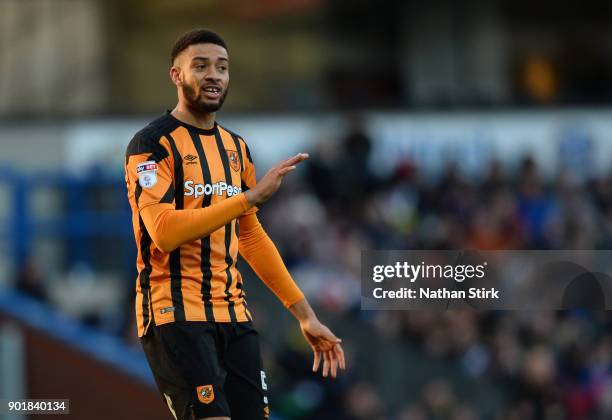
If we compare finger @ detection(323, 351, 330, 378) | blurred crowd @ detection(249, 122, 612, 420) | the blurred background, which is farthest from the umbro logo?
blurred crowd @ detection(249, 122, 612, 420)

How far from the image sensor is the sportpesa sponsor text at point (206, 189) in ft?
16.7

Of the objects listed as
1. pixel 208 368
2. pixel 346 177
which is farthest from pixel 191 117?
pixel 346 177

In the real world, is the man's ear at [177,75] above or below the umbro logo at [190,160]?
above

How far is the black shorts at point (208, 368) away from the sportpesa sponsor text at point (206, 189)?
52cm

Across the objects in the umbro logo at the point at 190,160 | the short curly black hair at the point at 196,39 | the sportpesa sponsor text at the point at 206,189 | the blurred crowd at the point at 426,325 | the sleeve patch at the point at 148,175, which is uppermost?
the short curly black hair at the point at 196,39

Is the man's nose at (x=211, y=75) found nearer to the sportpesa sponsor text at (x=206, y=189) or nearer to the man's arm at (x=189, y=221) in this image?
the sportpesa sponsor text at (x=206, y=189)

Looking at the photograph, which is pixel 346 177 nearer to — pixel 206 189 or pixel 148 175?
pixel 206 189

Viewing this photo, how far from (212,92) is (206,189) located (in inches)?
15.5

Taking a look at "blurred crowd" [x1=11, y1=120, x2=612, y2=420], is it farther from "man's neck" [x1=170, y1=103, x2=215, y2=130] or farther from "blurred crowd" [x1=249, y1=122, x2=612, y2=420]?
"man's neck" [x1=170, y1=103, x2=215, y2=130]

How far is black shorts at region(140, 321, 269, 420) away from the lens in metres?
5.01

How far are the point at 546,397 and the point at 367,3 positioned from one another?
832 centimetres

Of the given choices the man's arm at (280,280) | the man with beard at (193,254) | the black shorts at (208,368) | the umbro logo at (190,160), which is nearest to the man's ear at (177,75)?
the man with beard at (193,254)

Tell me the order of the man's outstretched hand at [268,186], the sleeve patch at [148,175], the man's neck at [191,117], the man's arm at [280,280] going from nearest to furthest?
the man's outstretched hand at [268,186], the sleeve patch at [148,175], the man's neck at [191,117], the man's arm at [280,280]

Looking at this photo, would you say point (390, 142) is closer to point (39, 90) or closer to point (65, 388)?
point (39, 90)
